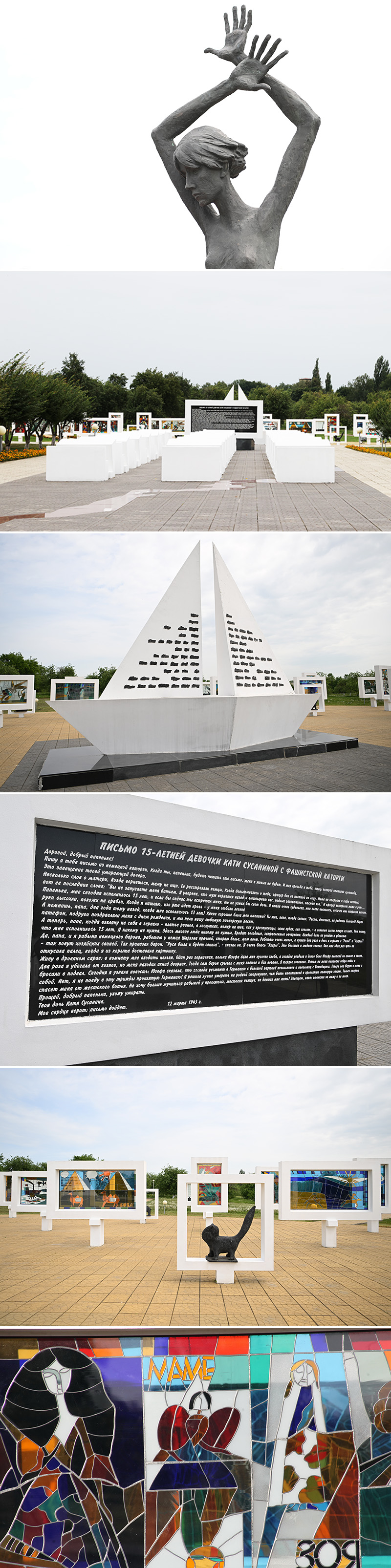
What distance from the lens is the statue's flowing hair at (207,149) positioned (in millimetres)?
10219

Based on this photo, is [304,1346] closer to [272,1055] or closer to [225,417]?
[272,1055]

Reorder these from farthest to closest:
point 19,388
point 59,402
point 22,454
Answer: point 22,454 → point 59,402 → point 19,388

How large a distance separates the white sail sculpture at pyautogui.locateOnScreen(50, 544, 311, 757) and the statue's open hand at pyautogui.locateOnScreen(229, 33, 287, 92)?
15.8ft

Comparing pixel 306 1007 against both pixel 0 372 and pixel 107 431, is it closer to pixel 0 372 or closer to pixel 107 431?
pixel 107 431

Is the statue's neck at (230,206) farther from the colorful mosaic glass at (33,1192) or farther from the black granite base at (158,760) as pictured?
Result: the colorful mosaic glass at (33,1192)

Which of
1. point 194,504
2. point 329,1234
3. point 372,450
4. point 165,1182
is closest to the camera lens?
point 194,504

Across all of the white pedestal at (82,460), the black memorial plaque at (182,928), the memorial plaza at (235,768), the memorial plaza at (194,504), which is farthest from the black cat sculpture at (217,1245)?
the white pedestal at (82,460)

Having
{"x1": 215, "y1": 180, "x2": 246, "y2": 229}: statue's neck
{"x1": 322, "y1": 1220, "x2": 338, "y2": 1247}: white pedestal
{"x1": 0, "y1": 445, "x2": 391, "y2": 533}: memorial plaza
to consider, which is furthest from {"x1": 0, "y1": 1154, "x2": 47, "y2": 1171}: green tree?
{"x1": 215, "y1": 180, "x2": 246, "y2": 229}: statue's neck

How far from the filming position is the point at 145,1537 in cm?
681

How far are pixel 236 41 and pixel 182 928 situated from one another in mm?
9016

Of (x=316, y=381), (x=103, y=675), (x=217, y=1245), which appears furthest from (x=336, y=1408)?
(x=316, y=381)

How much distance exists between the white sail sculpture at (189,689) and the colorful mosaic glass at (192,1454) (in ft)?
16.9

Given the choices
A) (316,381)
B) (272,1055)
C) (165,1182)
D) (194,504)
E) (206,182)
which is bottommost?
A: (165,1182)

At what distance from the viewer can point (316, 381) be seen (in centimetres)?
1014
